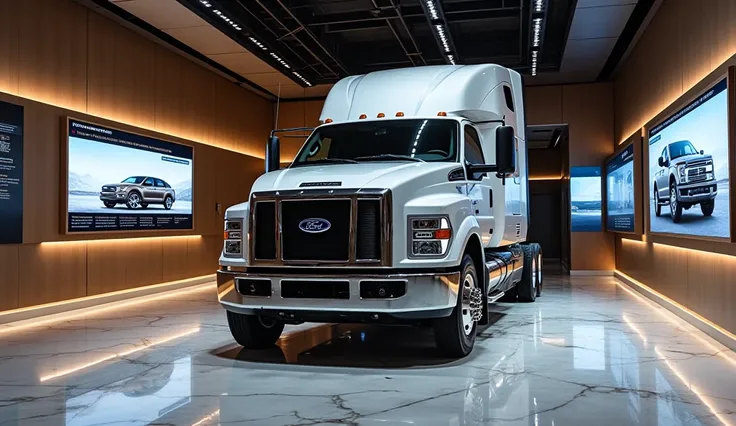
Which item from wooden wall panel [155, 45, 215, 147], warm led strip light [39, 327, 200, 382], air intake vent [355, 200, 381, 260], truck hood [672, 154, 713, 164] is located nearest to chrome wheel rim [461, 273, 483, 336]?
air intake vent [355, 200, 381, 260]

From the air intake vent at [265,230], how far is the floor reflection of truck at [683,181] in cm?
459

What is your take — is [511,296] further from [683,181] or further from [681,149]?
[681,149]

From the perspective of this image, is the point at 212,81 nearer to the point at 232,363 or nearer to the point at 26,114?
the point at 26,114

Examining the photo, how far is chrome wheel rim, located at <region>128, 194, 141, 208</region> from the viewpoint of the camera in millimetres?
10968

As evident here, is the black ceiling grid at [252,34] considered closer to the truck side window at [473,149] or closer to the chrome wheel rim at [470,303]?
the truck side window at [473,149]

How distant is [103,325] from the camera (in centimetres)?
823

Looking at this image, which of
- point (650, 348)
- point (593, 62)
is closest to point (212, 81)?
point (593, 62)

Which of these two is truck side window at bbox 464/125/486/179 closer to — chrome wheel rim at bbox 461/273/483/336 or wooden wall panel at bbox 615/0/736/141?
chrome wheel rim at bbox 461/273/483/336

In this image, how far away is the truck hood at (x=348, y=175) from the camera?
5523 mm

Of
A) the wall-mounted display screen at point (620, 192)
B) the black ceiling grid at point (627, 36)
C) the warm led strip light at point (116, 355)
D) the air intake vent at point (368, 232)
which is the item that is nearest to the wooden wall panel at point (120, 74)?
the warm led strip light at point (116, 355)

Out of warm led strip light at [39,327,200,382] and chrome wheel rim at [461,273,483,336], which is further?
chrome wheel rim at [461,273,483,336]

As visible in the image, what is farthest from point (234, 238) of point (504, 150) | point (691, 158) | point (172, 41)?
point (172, 41)

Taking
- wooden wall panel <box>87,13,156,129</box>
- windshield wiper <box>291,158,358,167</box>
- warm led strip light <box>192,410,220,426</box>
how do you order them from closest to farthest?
warm led strip light <box>192,410,220,426</box> < windshield wiper <box>291,158,358,167</box> < wooden wall panel <box>87,13,156,129</box>

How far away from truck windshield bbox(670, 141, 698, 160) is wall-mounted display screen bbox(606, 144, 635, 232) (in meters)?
3.24
